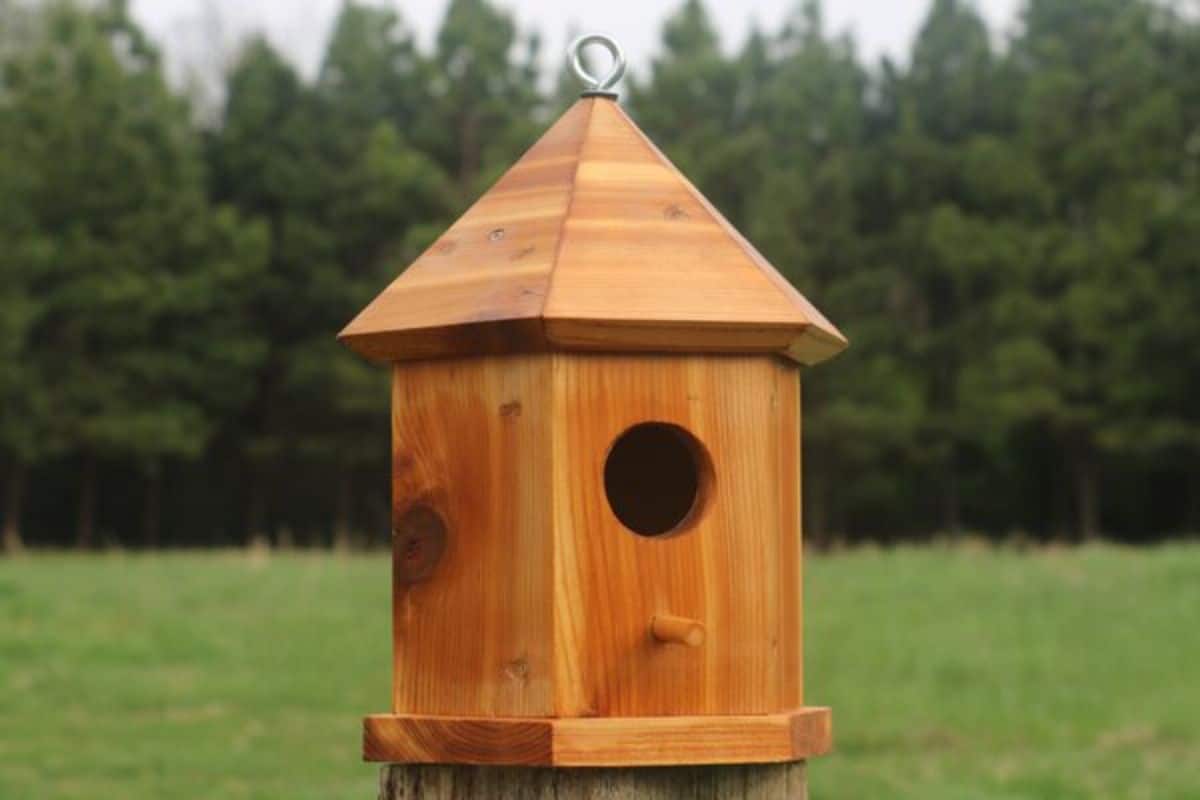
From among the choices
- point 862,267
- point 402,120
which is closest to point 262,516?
point 402,120

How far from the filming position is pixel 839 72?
34438mm

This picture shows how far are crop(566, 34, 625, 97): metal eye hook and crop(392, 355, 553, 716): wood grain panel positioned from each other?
0.55 m

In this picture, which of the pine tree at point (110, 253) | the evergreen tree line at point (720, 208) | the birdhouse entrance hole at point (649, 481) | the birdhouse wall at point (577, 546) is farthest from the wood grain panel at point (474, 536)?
the pine tree at point (110, 253)

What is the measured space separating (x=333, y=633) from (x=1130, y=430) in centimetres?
1968

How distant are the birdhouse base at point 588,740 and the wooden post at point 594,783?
0.11 ft

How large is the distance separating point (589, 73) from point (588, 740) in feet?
3.90

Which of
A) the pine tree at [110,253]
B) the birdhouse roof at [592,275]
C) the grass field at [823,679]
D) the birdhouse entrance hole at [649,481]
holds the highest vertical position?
the pine tree at [110,253]

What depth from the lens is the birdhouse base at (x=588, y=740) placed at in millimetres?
2887

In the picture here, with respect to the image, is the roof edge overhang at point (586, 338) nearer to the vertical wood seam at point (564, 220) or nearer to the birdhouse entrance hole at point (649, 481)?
the vertical wood seam at point (564, 220)

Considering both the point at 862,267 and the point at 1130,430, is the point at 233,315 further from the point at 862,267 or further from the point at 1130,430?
the point at 1130,430

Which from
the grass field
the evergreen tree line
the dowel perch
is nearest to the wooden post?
the dowel perch

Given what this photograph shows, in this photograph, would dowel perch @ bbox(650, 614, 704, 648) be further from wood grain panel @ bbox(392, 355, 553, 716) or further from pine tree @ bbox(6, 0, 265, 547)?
pine tree @ bbox(6, 0, 265, 547)

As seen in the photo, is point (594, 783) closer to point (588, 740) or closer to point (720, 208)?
point (588, 740)

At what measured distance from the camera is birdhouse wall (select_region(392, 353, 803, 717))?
298cm
